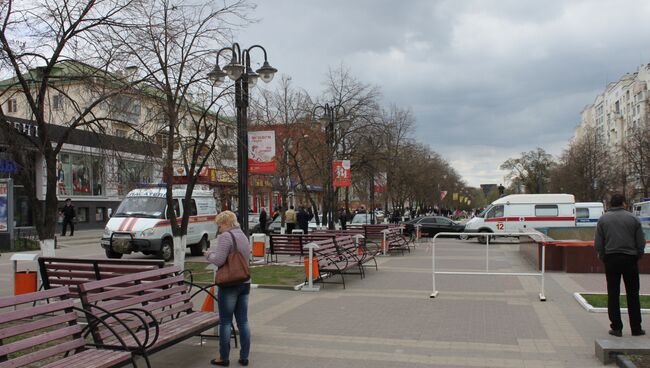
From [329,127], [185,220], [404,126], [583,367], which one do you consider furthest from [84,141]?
[404,126]

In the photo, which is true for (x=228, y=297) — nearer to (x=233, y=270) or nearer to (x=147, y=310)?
(x=233, y=270)

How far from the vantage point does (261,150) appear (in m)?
14.9

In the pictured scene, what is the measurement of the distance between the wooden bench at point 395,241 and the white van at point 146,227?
7.05m

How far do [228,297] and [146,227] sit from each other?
12758mm

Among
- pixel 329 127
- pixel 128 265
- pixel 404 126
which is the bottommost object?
pixel 128 265

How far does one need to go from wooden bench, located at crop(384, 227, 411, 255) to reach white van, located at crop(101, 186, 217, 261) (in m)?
7.05

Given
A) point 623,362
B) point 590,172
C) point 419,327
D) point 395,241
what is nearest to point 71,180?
point 395,241

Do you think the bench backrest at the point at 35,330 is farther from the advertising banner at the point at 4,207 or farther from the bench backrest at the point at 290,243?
the advertising banner at the point at 4,207

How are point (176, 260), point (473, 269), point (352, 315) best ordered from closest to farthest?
point (352, 315) < point (176, 260) < point (473, 269)

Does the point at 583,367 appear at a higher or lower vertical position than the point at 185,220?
lower

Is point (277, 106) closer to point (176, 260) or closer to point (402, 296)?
point (176, 260)

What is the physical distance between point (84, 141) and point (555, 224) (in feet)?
86.4

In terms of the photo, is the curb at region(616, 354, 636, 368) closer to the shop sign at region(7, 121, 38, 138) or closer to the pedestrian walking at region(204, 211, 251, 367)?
the pedestrian walking at region(204, 211, 251, 367)

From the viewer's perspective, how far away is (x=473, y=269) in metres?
16.0
